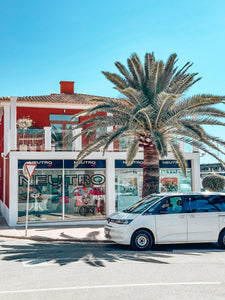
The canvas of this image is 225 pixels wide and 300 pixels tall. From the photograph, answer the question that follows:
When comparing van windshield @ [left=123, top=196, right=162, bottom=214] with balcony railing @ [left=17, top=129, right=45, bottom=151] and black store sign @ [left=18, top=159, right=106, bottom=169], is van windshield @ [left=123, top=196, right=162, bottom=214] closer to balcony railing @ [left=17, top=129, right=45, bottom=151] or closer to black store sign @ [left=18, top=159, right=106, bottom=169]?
black store sign @ [left=18, top=159, right=106, bottom=169]

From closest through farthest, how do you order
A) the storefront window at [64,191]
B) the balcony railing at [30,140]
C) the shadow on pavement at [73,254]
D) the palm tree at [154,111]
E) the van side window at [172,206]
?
the shadow on pavement at [73,254] → the van side window at [172,206] → the palm tree at [154,111] → the balcony railing at [30,140] → the storefront window at [64,191]

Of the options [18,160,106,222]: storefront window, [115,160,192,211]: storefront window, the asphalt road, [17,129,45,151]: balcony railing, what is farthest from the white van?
[17,129,45,151]: balcony railing

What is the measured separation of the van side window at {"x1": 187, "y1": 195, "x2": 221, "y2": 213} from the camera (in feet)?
36.1

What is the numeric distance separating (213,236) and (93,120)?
19.9 feet

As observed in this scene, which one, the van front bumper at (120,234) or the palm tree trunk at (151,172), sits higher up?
the palm tree trunk at (151,172)

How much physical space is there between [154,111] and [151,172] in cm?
240

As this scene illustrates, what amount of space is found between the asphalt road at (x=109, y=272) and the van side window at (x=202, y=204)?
1.23 m

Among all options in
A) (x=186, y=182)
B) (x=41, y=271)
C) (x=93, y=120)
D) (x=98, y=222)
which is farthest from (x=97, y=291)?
(x=186, y=182)

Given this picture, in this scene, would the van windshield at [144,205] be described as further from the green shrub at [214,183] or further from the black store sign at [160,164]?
the green shrub at [214,183]

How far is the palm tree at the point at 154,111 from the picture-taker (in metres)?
12.5

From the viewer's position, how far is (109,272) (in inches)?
290

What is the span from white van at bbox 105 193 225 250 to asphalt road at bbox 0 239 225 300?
388mm

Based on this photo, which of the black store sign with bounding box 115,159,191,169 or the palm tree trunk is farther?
the black store sign with bounding box 115,159,191,169

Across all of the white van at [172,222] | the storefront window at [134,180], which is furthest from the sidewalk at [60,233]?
the storefront window at [134,180]
